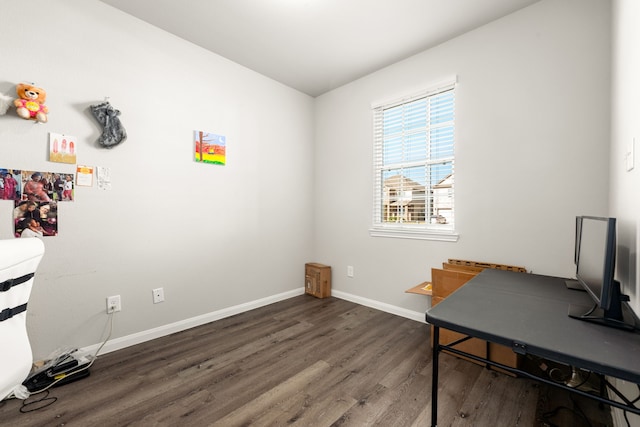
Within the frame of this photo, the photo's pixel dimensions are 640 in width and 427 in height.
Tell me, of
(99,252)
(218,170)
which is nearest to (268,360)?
(99,252)

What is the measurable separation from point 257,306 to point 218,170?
1570 millimetres

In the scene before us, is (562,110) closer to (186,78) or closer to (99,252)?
(186,78)

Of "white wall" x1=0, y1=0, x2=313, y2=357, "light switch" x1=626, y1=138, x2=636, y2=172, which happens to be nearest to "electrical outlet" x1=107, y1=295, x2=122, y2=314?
"white wall" x1=0, y1=0, x2=313, y2=357

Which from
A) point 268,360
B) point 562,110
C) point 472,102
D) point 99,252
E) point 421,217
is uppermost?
point 472,102

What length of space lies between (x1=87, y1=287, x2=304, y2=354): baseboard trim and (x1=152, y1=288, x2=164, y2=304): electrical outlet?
24 centimetres

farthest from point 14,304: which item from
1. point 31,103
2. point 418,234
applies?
point 418,234

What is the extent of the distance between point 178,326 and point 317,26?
9.70ft

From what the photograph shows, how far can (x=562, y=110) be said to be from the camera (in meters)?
2.06

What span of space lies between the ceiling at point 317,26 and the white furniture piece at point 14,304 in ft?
6.92

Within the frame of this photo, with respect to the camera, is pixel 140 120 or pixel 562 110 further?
pixel 140 120

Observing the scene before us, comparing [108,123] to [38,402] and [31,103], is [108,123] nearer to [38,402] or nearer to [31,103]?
[31,103]

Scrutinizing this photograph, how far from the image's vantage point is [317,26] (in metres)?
2.44

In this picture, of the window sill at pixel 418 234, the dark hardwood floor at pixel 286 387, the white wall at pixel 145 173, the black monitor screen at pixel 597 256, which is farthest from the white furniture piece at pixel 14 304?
the window sill at pixel 418 234

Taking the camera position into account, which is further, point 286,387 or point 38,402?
point 286,387
